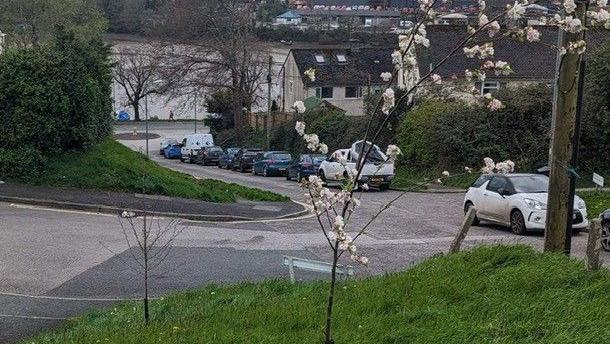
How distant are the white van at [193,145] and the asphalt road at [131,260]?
40.4m

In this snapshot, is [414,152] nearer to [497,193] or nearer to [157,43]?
[497,193]

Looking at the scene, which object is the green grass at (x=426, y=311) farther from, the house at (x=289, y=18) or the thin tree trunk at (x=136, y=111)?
the house at (x=289, y=18)

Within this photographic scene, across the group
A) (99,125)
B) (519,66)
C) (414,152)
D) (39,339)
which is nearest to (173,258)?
(39,339)

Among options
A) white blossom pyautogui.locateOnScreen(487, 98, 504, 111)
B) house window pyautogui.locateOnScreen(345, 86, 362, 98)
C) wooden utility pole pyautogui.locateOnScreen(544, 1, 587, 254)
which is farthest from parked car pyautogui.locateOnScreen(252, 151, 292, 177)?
white blossom pyautogui.locateOnScreen(487, 98, 504, 111)

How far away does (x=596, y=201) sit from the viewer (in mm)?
23297

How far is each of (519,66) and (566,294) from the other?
41168 mm

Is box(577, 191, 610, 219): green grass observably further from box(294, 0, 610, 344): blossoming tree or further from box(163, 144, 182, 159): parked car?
box(163, 144, 182, 159): parked car

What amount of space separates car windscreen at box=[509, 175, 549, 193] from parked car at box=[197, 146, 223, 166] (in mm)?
39761

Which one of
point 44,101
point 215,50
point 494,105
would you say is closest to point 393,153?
point 494,105

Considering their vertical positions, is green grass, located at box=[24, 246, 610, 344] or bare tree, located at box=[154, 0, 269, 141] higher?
bare tree, located at box=[154, 0, 269, 141]

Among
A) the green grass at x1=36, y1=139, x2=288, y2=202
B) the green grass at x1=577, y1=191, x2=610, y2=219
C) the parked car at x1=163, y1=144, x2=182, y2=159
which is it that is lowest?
the parked car at x1=163, y1=144, x2=182, y2=159

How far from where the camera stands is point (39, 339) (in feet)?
29.2

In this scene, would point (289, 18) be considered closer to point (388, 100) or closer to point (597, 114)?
point (597, 114)

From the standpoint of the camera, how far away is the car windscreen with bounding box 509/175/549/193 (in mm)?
19250
